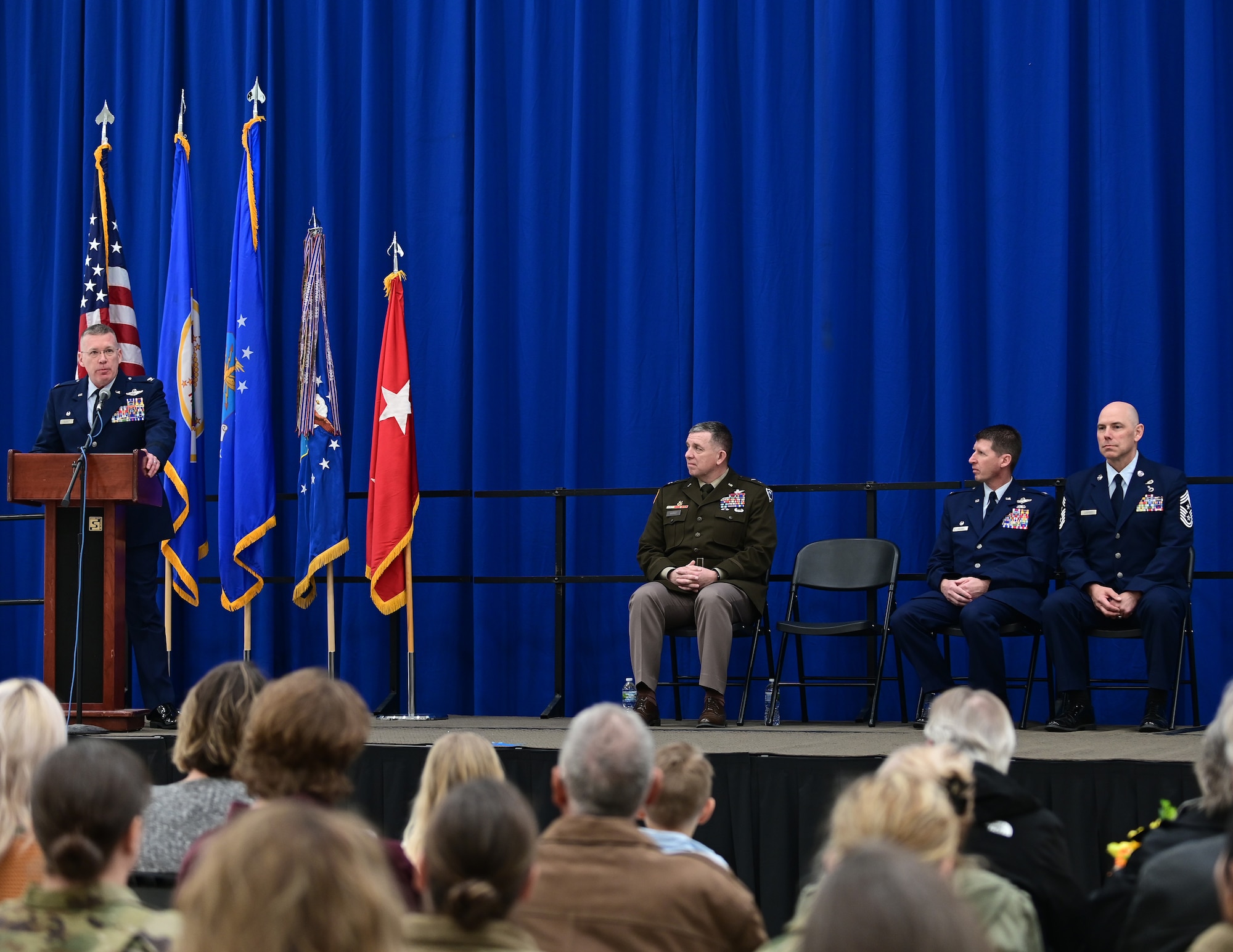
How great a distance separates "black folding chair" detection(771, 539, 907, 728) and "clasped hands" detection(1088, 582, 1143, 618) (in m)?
0.80

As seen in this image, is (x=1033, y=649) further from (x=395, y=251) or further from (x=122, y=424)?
(x=122, y=424)

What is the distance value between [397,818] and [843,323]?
10.4 ft

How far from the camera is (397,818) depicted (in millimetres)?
4352

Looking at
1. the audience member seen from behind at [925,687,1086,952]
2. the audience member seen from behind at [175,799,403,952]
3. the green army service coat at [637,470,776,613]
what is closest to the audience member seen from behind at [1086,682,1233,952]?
the audience member seen from behind at [925,687,1086,952]

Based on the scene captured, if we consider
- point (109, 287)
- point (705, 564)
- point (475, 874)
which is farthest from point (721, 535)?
point (475, 874)

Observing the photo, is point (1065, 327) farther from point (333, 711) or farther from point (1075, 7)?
point (333, 711)

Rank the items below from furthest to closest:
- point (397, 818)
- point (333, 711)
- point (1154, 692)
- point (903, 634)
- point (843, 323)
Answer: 1. point (843, 323)
2. point (903, 634)
3. point (1154, 692)
4. point (397, 818)
5. point (333, 711)

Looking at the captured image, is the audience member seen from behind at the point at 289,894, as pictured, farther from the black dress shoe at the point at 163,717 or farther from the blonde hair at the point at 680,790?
the black dress shoe at the point at 163,717

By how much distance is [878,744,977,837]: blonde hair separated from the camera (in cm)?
178

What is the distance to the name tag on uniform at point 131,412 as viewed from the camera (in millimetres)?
5449

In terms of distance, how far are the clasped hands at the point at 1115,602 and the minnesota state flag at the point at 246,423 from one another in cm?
355

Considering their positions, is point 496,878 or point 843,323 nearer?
point 496,878

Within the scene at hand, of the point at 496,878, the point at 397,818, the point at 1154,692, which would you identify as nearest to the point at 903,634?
the point at 1154,692

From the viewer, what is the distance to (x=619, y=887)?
1.83 m
